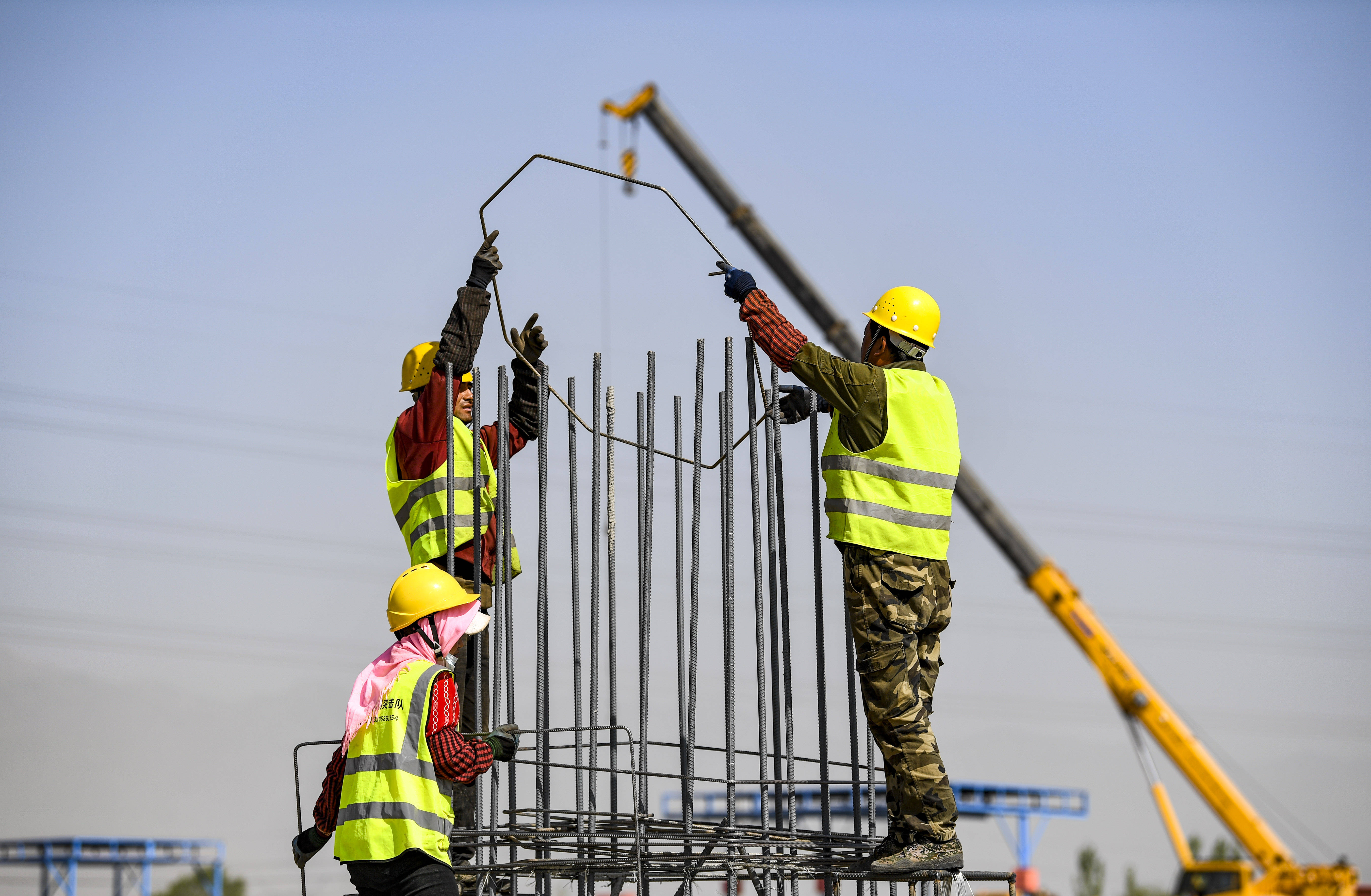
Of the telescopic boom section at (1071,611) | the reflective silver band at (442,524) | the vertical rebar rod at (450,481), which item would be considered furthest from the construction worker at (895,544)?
the telescopic boom section at (1071,611)

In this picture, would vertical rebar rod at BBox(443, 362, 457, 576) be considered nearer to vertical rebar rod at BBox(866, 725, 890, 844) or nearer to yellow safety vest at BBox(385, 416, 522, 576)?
yellow safety vest at BBox(385, 416, 522, 576)

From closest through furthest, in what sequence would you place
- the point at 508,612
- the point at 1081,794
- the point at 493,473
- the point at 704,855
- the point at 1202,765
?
the point at 704,855 → the point at 508,612 → the point at 493,473 → the point at 1202,765 → the point at 1081,794

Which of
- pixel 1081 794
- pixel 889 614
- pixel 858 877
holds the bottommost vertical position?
pixel 1081 794

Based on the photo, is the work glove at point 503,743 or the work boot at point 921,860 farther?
the work boot at point 921,860

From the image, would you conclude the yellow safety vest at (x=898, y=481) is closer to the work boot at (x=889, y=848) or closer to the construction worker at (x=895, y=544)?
the construction worker at (x=895, y=544)

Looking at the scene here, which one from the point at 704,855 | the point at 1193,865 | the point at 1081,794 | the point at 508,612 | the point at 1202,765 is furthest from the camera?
the point at 1081,794

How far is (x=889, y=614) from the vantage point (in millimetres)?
7695

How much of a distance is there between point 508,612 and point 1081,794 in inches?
1989

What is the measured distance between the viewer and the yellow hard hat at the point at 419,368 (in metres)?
9.42

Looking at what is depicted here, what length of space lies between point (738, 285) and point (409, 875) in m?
3.54

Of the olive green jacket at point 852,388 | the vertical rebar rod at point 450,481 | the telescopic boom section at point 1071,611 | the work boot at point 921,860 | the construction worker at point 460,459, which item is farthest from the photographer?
the telescopic boom section at point 1071,611

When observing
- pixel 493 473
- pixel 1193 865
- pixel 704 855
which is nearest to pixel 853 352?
pixel 1193 865

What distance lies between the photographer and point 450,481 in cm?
809

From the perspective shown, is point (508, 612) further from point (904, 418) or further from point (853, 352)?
point (853, 352)
